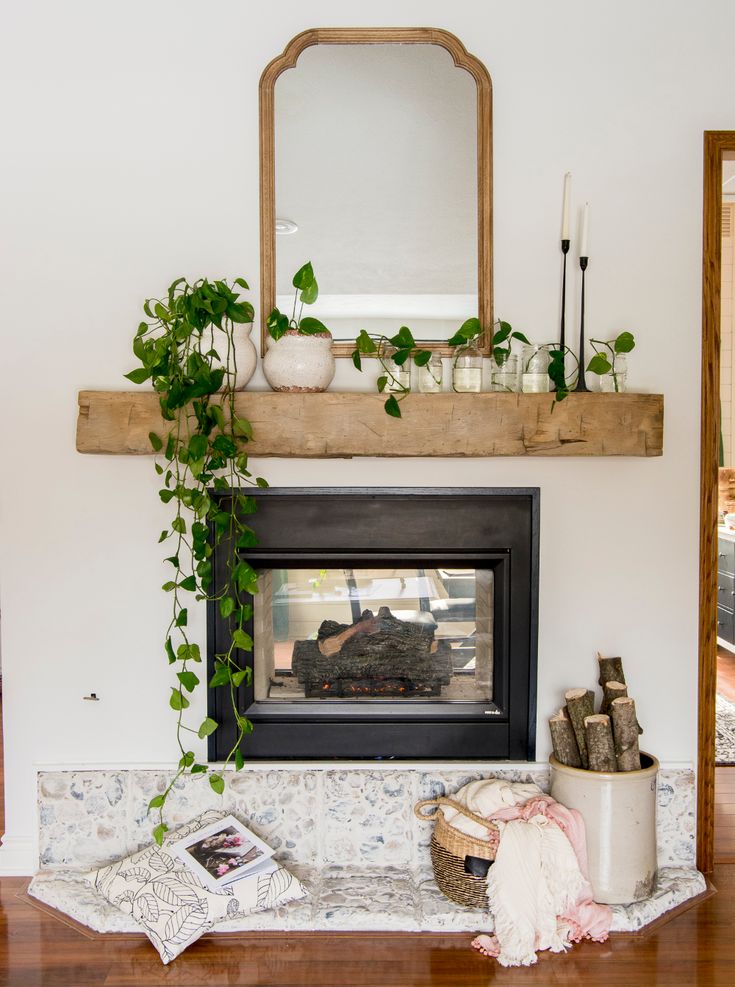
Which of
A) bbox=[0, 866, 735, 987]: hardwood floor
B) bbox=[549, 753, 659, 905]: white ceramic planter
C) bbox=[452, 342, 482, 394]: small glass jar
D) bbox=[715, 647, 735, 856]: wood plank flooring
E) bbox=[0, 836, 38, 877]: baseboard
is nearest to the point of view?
bbox=[0, 866, 735, 987]: hardwood floor

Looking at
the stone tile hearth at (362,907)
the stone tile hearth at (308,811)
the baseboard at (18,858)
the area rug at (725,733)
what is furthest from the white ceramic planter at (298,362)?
the area rug at (725,733)

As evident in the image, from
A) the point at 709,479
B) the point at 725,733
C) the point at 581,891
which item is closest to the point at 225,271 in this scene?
the point at 709,479

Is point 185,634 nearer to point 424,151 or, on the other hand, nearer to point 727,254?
point 424,151

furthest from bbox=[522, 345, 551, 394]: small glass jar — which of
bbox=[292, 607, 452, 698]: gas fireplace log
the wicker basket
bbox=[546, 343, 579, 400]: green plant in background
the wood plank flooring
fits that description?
the wood plank flooring

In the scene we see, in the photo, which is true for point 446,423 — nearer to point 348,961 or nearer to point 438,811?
point 438,811

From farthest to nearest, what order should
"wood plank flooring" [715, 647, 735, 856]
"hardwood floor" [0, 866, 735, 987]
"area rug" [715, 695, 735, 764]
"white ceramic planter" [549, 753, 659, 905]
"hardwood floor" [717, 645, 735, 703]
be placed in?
"hardwood floor" [717, 645, 735, 703], "area rug" [715, 695, 735, 764], "wood plank flooring" [715, 647, 735, 856], "white ceramic planter" [549, 753, 659, 905], "hardwood floor" [0, 866, 735, 987]

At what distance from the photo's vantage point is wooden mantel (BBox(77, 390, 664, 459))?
209cm

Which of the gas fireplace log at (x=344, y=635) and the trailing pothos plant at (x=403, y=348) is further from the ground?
the trailing pothos plant at (x=403, y=348)

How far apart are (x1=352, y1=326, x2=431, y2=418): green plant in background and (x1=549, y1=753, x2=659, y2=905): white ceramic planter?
42.0 inches

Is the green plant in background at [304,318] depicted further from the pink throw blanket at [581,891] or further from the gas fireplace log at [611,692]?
the pink throw blanket at [581,891]

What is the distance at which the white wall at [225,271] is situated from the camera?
2.19 metres

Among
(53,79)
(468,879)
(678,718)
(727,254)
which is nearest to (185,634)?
(468,879)

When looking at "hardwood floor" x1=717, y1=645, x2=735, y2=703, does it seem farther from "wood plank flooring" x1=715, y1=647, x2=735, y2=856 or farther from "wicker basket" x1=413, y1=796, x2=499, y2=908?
"wicker basket" x1=413, y1=796, x2=499, y2=908

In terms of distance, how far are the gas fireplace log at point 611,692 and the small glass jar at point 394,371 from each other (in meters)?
0.96
